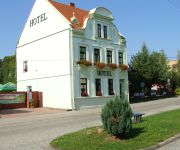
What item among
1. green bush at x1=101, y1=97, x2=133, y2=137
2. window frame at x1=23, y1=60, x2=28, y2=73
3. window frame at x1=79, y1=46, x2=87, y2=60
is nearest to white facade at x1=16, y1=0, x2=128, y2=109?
window frame at x1=23, y1=60, x2=28, y2=73

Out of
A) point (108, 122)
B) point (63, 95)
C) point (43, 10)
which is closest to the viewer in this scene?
point (108, 122)

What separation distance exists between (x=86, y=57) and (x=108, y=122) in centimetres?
2369

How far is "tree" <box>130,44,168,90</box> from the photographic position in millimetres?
47656

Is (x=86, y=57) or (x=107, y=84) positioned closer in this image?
(x=86, y=57)

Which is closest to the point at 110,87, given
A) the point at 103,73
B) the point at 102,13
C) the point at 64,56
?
the point at 103,73

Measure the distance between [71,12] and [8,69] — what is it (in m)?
24.6

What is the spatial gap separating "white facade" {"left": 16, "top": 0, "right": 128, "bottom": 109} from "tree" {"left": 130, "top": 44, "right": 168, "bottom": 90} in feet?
25.2

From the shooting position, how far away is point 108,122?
11461 millimetres

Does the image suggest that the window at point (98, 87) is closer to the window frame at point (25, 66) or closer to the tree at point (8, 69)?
the window frame at point (25, 66)

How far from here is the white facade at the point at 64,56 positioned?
33406 millimetres

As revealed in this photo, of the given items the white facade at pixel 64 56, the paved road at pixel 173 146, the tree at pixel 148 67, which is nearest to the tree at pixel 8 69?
the white facade at pixel 64 56

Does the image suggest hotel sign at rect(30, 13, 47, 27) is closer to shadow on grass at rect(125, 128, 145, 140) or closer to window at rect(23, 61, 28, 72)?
window at rect(23, 61, 28, 72)

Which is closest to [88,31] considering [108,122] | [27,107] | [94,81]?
[94,81]

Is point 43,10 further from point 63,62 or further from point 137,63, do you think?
point 137,63
